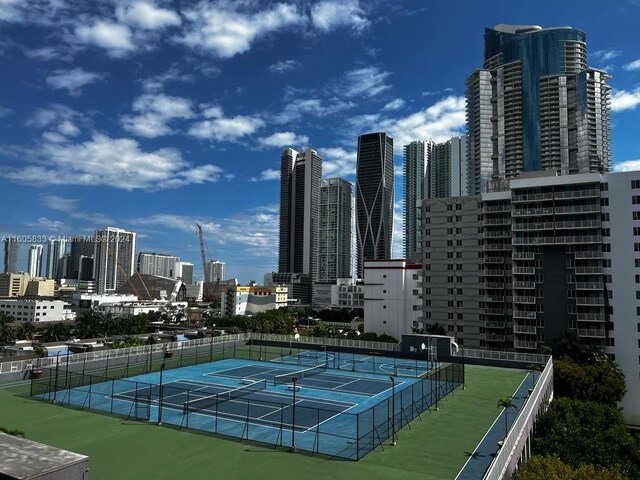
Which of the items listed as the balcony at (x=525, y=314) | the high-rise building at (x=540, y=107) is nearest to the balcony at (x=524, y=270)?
the balcony at (x=525, y=314)

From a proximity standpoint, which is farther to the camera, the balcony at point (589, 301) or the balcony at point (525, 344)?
the balcony at point (525, 344)

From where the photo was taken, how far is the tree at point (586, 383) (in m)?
50.1

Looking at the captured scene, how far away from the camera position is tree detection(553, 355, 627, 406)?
5006 centimetres

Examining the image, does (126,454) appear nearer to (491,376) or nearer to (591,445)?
(591,445)

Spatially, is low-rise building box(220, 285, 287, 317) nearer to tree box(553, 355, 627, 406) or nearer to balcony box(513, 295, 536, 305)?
balcony box(513, 295, 536, 305)

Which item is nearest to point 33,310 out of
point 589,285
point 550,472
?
point 589,285

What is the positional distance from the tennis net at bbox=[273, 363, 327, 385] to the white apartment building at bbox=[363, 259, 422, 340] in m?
52.9

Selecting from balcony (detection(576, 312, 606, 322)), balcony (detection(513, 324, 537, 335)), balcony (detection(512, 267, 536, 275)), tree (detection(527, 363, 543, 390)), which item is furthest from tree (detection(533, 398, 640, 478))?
balcony (detection(512, 267, 536, 275))

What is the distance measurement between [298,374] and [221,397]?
13.0 m

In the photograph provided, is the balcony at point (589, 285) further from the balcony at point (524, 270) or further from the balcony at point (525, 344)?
the balcony at point (525, 344)

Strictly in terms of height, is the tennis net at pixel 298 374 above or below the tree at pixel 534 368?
below

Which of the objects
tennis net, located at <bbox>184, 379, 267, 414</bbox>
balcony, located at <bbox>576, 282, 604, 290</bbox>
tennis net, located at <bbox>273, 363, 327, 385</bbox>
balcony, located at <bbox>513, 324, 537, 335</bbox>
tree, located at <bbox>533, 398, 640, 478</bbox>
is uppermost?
balcony, located at <bbox>576, 282, 604, 290</bbox>

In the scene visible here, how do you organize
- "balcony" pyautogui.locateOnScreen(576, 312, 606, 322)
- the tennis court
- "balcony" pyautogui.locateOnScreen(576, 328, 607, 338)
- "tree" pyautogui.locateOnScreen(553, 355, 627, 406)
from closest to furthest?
the tennis court < "tree" pyautogui.locateOnScreen(553, 355, 627, 406) < "balcony" pyautogui.locateOnScreen(576, 328, 607, 338) < "balcony" pyautogui.locateOnScreen(576, 312, 606, 322)

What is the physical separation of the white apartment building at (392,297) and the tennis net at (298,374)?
2084 inches
